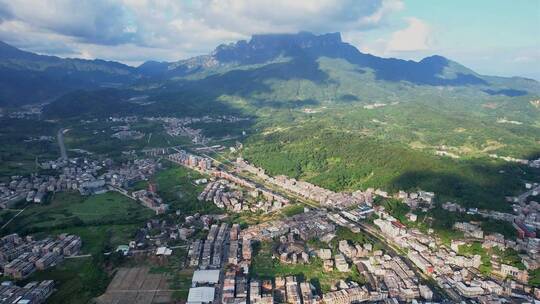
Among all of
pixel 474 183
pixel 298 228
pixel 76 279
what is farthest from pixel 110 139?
pixel 474 183

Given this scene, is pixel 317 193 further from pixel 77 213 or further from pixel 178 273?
pixel 77 213

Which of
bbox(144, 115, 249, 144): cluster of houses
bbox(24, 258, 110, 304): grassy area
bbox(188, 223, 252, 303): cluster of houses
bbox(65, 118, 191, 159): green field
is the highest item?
bbox(188, 223, 252, 303): cluster of houses

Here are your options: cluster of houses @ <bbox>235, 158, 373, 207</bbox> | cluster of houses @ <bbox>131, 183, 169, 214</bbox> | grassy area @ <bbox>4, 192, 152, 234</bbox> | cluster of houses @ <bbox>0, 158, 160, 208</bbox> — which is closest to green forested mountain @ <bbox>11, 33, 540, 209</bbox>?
cluster of houses @ <bbox>235, 158, 373, 207</bbox>

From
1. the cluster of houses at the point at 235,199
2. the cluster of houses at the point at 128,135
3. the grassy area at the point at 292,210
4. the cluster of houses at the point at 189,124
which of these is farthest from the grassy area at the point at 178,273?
the cluster of houses at the point at 128,135

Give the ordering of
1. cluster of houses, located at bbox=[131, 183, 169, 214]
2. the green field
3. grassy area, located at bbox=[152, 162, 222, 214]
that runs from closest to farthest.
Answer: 1. cluster of houses, located at bbox=[131, 183, 169, 214]
2. grassy area, located at bbox=[152, 162, 222, 214]
3. the green field

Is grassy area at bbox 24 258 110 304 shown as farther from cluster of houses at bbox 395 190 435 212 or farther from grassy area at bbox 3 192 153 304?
cluster of houses at bbox 395 190 435 212

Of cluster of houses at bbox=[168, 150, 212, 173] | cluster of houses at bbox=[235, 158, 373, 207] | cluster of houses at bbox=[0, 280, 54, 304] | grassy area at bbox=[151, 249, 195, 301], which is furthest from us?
cluster of houses at bbox=[168, 150, 212, 173]

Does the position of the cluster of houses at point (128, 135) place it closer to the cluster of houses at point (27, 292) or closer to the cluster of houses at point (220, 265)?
the cluster of houses at point (220, 265)
